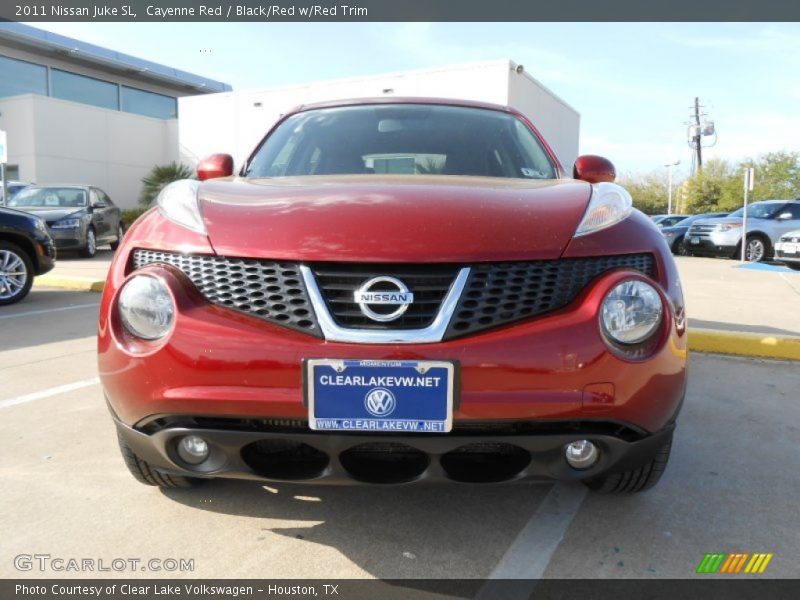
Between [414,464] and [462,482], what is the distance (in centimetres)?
14

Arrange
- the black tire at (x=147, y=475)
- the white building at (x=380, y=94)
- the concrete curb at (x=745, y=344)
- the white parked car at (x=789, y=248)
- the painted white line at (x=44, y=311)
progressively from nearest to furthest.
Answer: the black tire at (x=147, y=475), the concrete curb at (x=745, y=344), the painted white line at (x=44, y=311), the white parked car at (x=789, y=248), the white building at (x=380, y=94)

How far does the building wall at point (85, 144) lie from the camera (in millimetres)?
22016

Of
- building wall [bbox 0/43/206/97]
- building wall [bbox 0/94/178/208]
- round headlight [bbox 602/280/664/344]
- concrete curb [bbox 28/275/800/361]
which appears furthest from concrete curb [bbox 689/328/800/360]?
building wall [bbox 0/43/206/97]

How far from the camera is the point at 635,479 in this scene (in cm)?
211

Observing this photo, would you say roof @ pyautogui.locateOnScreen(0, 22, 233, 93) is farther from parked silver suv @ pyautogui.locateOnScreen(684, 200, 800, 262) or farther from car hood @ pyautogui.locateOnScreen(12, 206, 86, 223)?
parked silver suv @ pyautogui.locateOnScreen(684, 200, 800, 262)

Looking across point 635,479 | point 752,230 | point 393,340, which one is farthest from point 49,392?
point 752,230

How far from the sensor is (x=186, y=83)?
32844 millimetres

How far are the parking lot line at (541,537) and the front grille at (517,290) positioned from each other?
72 centimetres

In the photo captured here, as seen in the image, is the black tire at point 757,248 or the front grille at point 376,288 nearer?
the front grille at point 376,288

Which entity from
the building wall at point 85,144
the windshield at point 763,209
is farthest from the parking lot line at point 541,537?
the building wall at point 85,144

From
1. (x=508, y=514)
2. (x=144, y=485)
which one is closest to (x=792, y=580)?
(x=508, y=514)

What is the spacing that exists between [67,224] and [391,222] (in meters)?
11.3

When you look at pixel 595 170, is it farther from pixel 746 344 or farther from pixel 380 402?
pixel 746 344

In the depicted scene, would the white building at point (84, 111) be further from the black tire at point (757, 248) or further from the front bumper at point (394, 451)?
the front bumper at point (394, 451)
